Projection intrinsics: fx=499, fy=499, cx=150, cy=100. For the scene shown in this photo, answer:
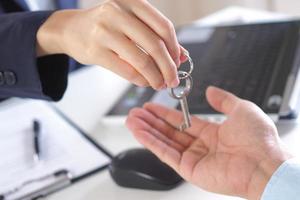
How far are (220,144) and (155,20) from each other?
0.27m

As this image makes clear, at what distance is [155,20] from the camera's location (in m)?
0.67

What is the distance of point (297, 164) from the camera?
2.35ft

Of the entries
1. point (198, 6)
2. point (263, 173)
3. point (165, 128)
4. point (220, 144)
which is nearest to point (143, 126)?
point (165, 128)

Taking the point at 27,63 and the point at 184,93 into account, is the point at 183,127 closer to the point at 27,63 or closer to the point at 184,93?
the point at 184,93

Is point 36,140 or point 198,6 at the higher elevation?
point 36,140

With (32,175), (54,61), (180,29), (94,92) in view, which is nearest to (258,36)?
(180,29)

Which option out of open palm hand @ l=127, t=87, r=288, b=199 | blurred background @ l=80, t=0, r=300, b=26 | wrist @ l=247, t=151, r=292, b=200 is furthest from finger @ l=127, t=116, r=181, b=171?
blurred background @ l=80, t=0, r=300, b=26

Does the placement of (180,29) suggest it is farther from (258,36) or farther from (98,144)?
→ (98,144)

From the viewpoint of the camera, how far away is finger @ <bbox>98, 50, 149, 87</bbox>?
2.34 feet

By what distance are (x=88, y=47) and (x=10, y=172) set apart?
299 millimetres

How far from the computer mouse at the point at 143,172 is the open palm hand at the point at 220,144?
0.05ft

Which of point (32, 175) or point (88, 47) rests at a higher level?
point (88, 47)

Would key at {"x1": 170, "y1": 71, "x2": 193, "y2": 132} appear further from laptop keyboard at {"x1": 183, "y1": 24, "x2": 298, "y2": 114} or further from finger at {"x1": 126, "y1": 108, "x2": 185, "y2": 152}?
laptop keyboard at {"x1": 183, "y1": 24, "x2": 298, "y2": 114}

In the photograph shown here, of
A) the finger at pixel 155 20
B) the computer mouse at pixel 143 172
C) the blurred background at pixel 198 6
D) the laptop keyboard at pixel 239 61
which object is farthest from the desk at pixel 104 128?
the blurred background at pixel 198 6
